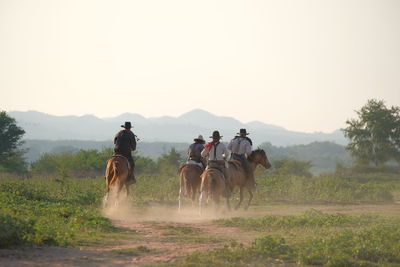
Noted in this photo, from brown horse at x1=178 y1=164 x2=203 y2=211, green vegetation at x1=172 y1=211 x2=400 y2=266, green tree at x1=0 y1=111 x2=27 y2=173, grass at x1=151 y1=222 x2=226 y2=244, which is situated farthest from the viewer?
green tree at x1=0 y1=111 x2=27 y2=173

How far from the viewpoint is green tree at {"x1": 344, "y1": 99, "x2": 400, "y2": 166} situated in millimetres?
65188

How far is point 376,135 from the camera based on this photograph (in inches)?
2571

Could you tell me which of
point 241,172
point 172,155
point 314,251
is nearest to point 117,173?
point 241,172

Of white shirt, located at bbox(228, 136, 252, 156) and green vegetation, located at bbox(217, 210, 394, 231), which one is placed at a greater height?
white shirt, located at bbox(228, 136, 252, 156)

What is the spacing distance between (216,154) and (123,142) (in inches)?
153

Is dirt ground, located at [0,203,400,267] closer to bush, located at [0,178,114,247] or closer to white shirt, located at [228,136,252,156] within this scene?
bush, located at [0,178,114,247]

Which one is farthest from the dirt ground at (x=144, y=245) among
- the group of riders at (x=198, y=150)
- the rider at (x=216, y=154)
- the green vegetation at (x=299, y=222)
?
the group of riders at (x=198, y=150)

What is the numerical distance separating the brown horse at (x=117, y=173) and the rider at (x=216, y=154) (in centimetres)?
299

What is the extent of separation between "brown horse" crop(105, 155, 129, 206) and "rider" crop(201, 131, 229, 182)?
2.99 meters

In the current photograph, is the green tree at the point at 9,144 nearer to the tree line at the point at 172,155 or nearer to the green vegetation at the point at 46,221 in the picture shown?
the tree line at the point at 172,155

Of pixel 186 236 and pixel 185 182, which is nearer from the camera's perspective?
pixel 186 236

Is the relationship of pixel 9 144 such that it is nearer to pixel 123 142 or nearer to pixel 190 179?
pixel 123 142

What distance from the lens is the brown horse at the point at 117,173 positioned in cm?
1961

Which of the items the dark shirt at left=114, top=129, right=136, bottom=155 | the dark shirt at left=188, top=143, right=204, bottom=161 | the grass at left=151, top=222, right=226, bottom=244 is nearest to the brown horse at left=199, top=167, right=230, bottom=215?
the dark shirt at left=188, top=143, right=204, bottom=161
